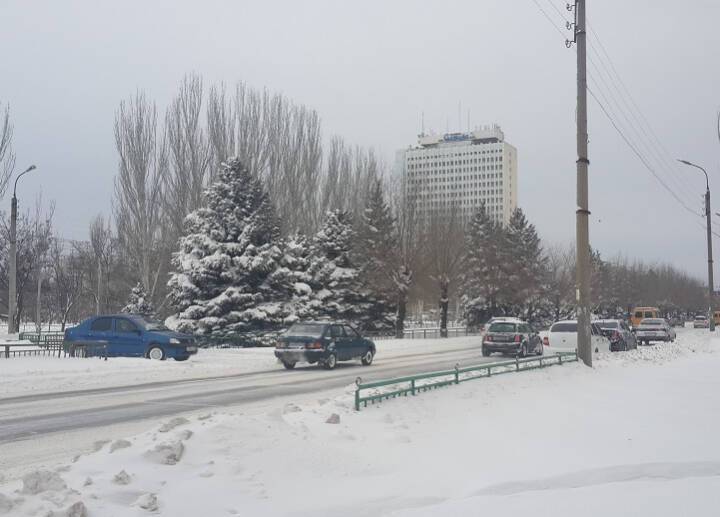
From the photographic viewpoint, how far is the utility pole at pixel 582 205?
20.9m

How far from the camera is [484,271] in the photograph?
65812 millimetres

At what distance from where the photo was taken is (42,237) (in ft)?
177

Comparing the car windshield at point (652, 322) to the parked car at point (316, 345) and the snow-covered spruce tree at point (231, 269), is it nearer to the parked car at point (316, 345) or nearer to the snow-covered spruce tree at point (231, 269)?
the snow-covered spruce tree at point (231, 269)

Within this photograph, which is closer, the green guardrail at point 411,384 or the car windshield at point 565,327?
the green guardrail at point 411,384

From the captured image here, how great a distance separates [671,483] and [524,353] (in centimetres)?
2293

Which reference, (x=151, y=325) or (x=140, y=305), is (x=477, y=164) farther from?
(x=151, y=325)

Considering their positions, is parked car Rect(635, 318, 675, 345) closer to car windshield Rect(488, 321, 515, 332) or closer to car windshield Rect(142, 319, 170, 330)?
car windshield Rect(488, 321, 515, 332)

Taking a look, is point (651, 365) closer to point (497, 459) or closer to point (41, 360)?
point (497, 459)

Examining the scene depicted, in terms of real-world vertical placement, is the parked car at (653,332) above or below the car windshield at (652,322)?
below

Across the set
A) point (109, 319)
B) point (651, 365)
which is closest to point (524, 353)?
point (651, 365)

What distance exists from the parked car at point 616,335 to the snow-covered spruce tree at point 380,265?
61.2 feet

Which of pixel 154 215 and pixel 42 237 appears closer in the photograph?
pixel 154 215

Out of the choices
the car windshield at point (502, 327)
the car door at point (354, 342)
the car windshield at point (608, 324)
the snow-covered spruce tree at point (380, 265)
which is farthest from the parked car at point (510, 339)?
the snow-covered spruce tree at point (380, 265)

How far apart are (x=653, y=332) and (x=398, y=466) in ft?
139
